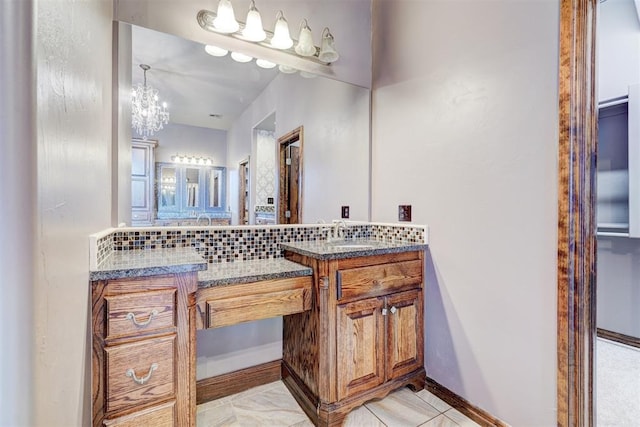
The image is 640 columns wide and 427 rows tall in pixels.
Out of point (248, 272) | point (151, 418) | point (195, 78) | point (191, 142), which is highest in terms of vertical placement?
point (195, 78)

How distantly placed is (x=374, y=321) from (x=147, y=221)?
50.7 inches

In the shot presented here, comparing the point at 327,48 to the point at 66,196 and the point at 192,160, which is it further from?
the point at 66,196

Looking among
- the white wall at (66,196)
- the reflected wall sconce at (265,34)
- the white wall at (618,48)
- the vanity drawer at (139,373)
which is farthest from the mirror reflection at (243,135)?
the white wall at (618,48)

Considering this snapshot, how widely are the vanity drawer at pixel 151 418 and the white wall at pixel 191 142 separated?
116cm

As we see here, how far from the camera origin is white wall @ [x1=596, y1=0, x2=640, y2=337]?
2275 mm

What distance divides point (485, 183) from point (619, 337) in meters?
Answer: 2.18

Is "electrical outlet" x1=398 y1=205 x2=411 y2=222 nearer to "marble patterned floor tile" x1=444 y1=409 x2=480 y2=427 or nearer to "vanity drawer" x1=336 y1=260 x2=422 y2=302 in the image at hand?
"vanity drawer" x1=336 y1=260 x2=422 y2=302

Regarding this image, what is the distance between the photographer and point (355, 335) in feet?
4.84

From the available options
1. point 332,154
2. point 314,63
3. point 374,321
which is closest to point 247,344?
point 374,321

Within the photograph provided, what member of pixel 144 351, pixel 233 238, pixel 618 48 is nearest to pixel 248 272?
pixel 233 238

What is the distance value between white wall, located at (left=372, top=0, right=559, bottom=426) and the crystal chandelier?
1430mm

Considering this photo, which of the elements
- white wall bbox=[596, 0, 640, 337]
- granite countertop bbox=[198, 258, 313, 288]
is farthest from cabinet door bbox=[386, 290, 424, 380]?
white wall bbox=[596, 0, 640, 337]

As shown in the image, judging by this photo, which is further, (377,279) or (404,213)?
(404,213)

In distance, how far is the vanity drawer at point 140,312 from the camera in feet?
3.37
